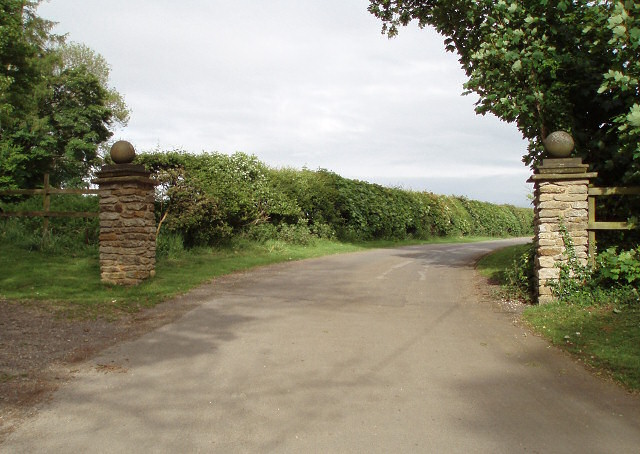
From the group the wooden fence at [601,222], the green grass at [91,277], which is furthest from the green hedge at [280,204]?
the wooden fence at [601,222]

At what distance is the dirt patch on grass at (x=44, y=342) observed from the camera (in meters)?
4.33

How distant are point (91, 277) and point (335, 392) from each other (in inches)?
282

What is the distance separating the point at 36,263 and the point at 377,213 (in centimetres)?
1627

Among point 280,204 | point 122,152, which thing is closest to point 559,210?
point 122,152

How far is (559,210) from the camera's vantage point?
795 cm

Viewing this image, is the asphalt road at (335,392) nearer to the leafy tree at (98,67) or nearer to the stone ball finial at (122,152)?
the stone ball finial at (122,152)

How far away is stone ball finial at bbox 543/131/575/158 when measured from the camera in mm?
7992

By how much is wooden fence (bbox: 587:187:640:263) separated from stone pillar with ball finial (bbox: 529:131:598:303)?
0.32ft

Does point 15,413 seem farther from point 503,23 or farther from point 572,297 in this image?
point 503,23

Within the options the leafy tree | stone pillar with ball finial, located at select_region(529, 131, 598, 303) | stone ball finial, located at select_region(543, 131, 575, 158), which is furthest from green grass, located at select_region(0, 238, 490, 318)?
the leafy tree

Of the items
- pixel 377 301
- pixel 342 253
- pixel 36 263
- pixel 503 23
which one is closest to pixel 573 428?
pixel 377 301

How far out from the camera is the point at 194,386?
180 inches

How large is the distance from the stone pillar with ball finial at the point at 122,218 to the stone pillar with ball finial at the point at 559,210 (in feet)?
23.4

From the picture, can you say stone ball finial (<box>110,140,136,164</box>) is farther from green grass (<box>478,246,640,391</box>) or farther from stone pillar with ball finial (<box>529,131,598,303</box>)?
green grass (<box>478,246,640,391</box>)
